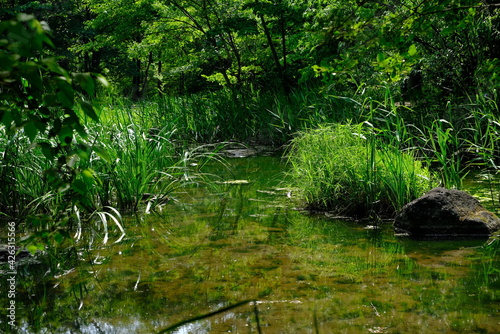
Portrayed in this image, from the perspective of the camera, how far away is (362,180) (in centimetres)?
425

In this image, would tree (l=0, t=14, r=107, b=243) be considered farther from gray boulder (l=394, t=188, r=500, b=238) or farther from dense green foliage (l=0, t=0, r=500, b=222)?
gray boulder (l=394, t=188, r=500, b=238)

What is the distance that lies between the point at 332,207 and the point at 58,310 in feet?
8.62

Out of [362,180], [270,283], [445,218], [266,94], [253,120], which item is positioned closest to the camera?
[270,283]

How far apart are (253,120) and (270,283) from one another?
661 cm

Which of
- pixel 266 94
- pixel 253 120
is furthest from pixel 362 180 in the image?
pixel 266 94

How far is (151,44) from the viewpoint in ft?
37.1

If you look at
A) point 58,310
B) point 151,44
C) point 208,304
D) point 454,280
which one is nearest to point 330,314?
point 208,304

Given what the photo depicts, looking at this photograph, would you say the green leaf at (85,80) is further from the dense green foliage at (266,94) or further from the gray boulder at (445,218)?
the gray boulder at (445,218)

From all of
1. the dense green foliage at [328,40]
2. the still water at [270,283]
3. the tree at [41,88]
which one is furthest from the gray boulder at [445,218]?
the tree at [41,88]

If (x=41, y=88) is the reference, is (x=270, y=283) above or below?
below

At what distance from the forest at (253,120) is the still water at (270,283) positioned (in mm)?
371

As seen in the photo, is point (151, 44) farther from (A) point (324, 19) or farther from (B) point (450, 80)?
(A) point (324, 19)

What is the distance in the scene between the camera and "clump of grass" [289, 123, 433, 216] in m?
4.25

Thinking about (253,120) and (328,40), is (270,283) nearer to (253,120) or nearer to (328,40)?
(328,40)
